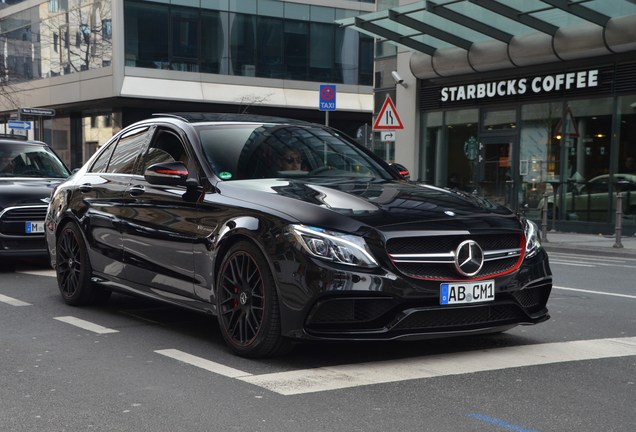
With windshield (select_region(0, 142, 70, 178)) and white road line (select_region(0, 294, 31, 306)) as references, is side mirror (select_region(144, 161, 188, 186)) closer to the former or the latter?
white road line (select_region(0, 294, 31, 306))

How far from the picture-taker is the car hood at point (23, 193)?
1024 cm

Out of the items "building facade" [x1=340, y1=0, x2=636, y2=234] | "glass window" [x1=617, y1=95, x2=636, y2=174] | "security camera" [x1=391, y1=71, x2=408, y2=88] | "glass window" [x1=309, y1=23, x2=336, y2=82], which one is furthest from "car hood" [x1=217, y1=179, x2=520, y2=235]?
"glass window" [x1=309, y1=23, x2=336, y2=82]

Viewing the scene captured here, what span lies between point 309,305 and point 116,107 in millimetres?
38616

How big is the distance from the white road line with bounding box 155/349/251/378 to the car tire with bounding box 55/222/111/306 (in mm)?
2026

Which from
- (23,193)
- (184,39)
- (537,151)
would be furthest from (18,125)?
(23,193)

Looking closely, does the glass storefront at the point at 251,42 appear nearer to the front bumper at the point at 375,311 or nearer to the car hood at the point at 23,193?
the car hood at the point at 23,193

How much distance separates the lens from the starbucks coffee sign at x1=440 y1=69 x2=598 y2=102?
20328 mm

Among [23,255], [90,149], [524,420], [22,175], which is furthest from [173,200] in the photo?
[90,149]

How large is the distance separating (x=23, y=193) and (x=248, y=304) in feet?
19.2

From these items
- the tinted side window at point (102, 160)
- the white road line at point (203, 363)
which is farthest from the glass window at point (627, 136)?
the white road line at point (203, 363)

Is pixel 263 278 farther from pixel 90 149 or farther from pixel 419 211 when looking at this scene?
pixel 90 149

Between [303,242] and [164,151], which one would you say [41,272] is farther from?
[303,242]

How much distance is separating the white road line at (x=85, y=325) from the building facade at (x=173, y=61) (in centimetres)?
3149

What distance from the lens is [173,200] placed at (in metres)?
6.23
